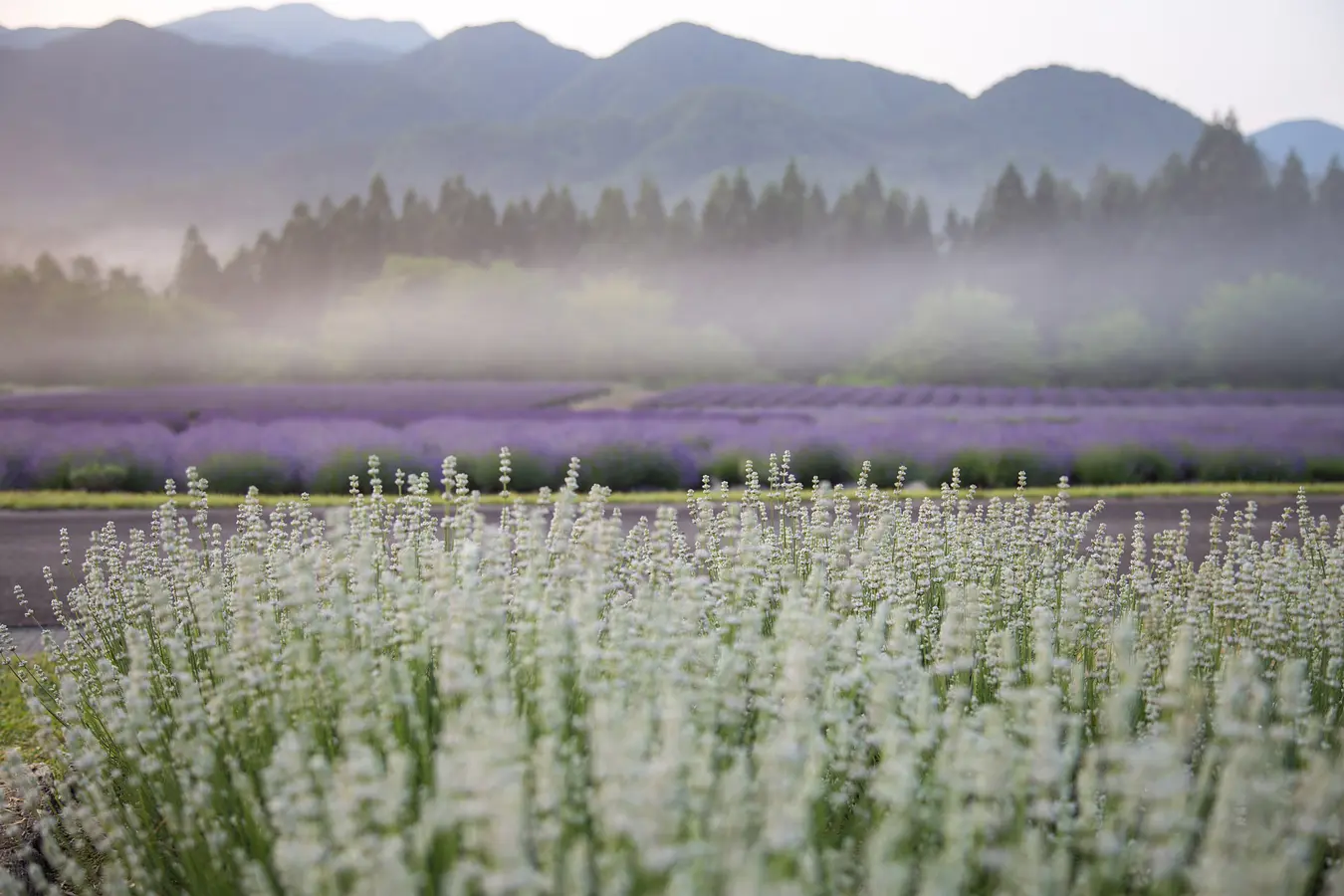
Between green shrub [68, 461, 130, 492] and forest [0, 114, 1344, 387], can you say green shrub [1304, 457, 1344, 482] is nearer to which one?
forest [0, 114, 1344, 387]

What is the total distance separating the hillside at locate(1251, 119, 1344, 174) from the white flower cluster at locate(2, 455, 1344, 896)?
8.22 meters

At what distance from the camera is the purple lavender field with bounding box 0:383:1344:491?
381 inches

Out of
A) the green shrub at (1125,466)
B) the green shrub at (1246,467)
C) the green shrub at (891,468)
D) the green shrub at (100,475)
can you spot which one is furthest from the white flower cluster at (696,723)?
the green shrub at (1246,467)

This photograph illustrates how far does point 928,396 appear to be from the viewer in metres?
11.7

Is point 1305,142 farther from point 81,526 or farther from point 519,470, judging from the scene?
point 81,526

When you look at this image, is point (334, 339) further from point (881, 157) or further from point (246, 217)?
point (881, 157)

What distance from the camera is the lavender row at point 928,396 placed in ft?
36.9

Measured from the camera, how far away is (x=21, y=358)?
9.20 meters

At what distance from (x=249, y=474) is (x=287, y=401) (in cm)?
95

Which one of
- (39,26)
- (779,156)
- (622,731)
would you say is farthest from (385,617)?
(779,156)

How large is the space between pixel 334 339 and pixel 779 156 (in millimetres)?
5952

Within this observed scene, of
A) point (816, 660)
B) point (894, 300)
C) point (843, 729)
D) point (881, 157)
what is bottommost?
point (843, 729)

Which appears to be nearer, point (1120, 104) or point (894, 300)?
point (1120, 104)

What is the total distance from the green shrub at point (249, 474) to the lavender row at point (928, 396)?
390cm
